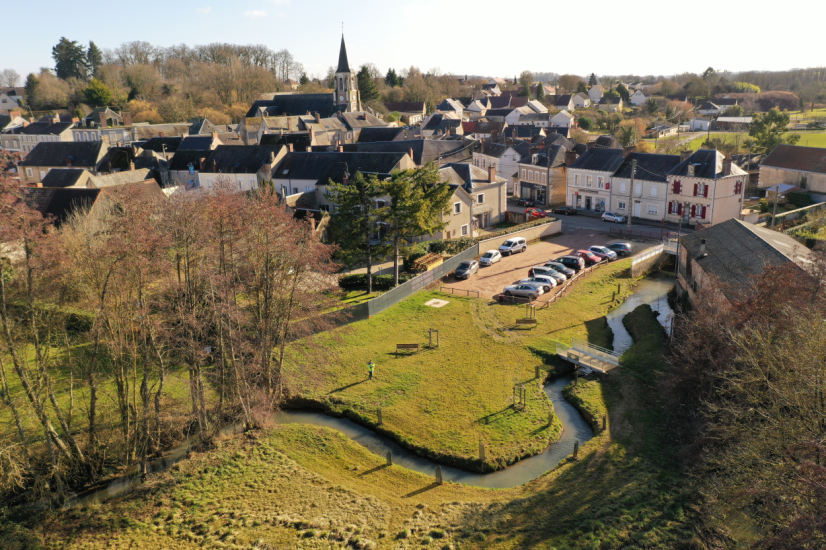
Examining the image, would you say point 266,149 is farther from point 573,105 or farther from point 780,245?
point 573,105

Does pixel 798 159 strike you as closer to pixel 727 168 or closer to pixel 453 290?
pixel 727 168

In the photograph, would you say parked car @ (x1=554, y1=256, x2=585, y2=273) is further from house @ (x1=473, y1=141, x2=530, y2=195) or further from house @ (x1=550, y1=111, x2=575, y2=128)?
house @ (x1=550, y1=111, x2=575, y2=128)

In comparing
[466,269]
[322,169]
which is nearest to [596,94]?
[322,169]

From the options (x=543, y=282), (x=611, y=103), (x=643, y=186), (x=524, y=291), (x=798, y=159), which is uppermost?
(x=611, y=103)

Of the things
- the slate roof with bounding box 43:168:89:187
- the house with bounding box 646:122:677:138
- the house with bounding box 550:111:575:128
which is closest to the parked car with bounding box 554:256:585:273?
the slate roof with bounding box 43:168:89:187

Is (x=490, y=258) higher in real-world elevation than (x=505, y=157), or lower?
lower

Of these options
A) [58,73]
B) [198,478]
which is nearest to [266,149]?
[198,478]

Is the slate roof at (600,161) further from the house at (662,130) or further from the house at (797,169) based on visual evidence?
the house at (662,130)
